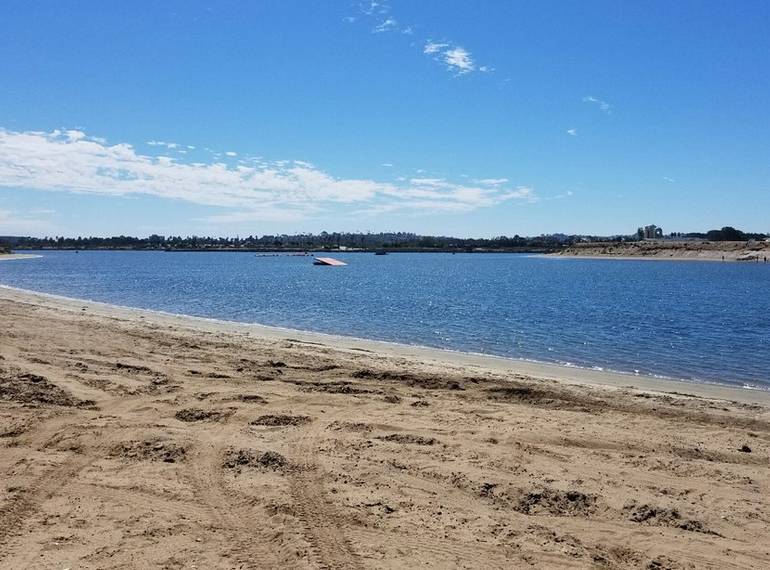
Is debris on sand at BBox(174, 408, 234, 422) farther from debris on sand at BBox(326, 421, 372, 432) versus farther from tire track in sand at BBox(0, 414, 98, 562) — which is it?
debris on sand at BBox(326, 421, 372, 432)

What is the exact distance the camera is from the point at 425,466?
8250 mm

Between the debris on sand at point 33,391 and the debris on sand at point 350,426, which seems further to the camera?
the debris on sand at point 33,391

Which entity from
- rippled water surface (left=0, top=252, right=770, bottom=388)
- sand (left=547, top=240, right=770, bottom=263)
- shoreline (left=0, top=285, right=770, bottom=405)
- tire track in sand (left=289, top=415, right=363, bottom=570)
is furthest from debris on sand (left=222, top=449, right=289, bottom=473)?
sand (left=547, top=240, right=770, bottom=263)

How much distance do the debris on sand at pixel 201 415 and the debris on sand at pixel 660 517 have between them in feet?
21.4

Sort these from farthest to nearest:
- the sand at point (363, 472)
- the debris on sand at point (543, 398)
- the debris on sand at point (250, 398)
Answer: the debris on sand at point (543, 398) < the debris on sand at point (250, 398) < the sand at point (363, 472)

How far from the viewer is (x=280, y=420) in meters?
10.3

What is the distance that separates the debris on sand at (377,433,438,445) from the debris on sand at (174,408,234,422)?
2901 mm

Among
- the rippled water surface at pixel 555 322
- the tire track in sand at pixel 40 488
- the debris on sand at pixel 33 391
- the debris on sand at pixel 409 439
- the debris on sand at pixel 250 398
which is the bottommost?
the rippled water surface at pixel 555 322

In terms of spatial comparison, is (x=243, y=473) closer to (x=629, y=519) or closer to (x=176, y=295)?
(x=629, y=519)

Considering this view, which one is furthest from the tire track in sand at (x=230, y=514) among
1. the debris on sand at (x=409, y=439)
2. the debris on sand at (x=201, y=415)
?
the debris on sand at (x=409, y=439)

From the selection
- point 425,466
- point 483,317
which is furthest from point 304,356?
point 483,317

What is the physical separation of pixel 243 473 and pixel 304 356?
989cm

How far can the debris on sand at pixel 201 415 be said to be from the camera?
10.2 m

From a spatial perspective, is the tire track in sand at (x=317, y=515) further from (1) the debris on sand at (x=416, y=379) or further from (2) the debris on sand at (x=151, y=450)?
(1) the debris on sand at (x=416, y=379)
